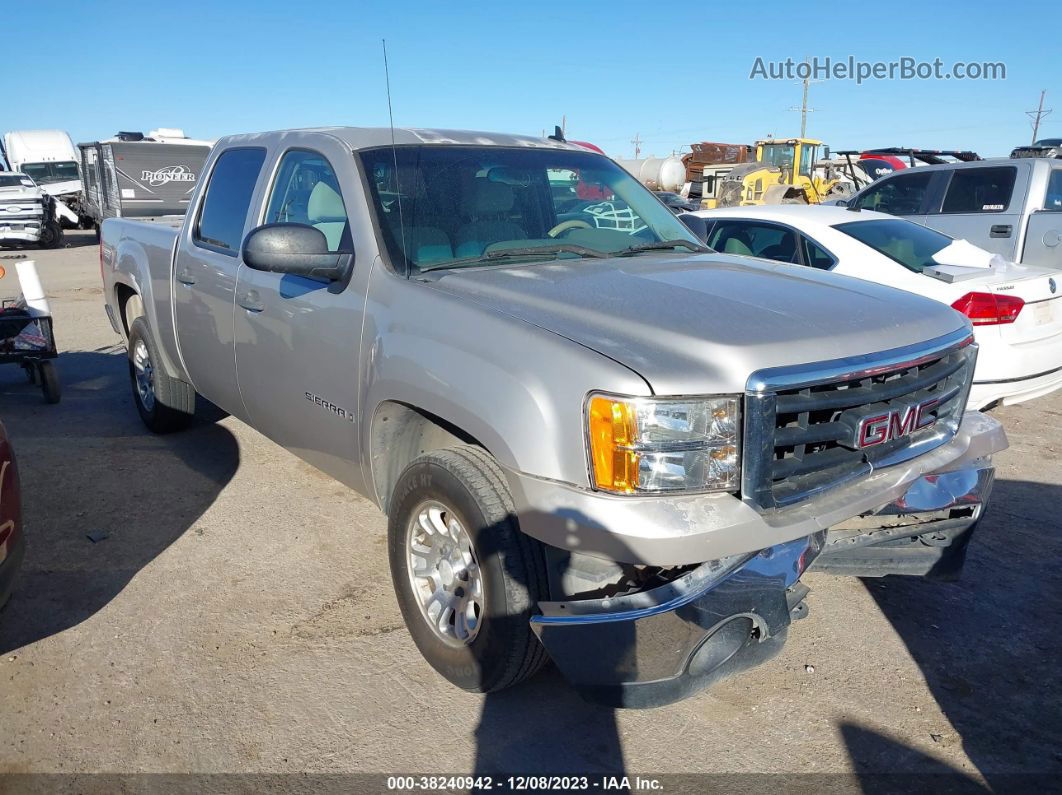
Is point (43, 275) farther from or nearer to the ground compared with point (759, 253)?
nearer to the ground

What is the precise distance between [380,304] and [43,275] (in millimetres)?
16368

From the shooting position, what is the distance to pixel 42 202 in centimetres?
2091

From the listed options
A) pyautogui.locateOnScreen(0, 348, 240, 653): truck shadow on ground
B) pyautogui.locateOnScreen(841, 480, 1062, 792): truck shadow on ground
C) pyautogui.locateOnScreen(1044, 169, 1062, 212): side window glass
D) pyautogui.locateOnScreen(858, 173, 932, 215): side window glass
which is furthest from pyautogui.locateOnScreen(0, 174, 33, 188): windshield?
pyautogui.locateOnScreen(841, 480, 1062, 792): truck shadow on ground

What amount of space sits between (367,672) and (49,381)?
195 inches

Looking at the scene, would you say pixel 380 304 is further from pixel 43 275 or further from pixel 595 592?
pixel 43 275

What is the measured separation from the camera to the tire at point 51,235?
21391 mm

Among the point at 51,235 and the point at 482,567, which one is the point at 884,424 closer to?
the point at 482,567

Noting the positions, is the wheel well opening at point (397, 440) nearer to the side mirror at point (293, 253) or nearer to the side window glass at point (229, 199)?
the side mirror at point (293, 253)

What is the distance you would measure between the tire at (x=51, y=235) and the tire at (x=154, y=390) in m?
18.4

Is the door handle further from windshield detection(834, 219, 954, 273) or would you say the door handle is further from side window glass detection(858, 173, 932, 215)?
side window glass detection(858, 173, 932, 215)

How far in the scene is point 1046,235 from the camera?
872cm

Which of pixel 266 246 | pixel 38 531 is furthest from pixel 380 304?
pixel 38 531

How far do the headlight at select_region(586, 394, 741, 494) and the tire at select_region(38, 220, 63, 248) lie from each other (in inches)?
908

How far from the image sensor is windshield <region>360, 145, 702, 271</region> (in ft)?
11.1
